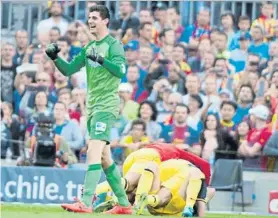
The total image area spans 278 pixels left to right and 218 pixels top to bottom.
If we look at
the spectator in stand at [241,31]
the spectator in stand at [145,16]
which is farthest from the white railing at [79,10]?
the spectator in stand at [241,31]

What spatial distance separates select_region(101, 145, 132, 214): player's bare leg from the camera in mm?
12609

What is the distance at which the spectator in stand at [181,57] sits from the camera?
2041cm

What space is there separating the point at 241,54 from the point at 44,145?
4.33m

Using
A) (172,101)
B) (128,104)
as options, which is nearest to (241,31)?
(172,101)

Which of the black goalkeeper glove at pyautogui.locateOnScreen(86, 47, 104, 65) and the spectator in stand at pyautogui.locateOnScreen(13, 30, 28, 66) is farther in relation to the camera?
the spectator in stand at pyautogui.locateOnScreen(13, 30, 28, 66)

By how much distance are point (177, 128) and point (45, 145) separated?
7.25 ft

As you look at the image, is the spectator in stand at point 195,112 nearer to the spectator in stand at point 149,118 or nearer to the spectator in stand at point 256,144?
the spectator in stand at point 149,118

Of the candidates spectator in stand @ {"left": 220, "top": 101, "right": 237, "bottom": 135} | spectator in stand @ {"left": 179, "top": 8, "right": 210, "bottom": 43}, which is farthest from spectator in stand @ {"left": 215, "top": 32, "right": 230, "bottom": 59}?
spectator in stand @ {"left": 220, "top": 101, "right": 237, "bottom": 135}

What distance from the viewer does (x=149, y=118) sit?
18.8 m

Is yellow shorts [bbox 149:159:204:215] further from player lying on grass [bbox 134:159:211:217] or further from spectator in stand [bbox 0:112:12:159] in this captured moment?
spectator in stand [bbox 0:112:12:159]

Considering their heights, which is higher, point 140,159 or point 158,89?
point 158,89

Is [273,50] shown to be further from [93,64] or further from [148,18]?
[93,64]

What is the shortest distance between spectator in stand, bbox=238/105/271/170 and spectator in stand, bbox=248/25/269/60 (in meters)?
2.15

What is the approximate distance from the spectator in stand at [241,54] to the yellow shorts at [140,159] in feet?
21.8
